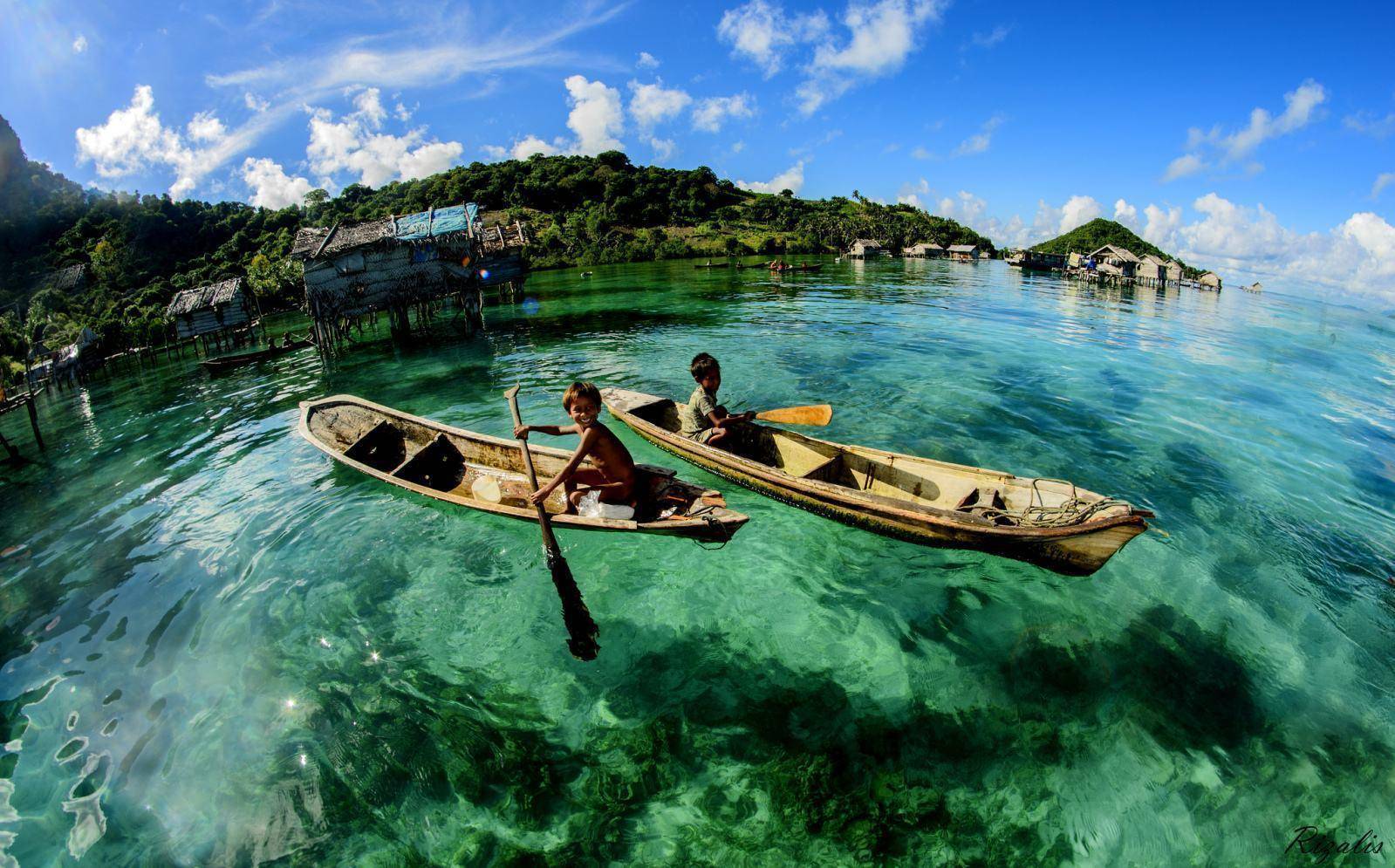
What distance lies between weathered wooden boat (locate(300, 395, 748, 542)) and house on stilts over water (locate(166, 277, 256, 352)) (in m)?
22.1

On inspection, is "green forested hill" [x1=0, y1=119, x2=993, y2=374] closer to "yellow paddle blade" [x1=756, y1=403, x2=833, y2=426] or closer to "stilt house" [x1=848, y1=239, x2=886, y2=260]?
"stilt house" [x1=848, y1=239, x2=886, y2=260]

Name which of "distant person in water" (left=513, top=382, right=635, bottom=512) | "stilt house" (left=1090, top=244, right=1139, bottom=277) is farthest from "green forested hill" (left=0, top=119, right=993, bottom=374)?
"stilt house" (left=1090, top=244, right=1139, bottom=277)

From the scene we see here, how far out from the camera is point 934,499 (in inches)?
277

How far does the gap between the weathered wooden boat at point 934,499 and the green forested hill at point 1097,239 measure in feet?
414

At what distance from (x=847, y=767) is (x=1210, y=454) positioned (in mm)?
11118

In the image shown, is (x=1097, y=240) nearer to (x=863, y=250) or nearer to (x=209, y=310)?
(x=863, y=250)

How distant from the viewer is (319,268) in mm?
20375

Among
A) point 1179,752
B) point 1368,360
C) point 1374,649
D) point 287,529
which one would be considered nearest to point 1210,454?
point 1374,649

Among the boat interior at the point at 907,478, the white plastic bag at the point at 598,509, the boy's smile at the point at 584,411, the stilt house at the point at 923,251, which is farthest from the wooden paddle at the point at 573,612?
the stilt house at the point at 923,251

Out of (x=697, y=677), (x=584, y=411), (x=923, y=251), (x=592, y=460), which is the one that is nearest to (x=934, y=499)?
(x=697, y=677)

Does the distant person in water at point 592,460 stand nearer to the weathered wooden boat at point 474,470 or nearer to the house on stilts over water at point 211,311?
the weathered wooden boat at point 474,470

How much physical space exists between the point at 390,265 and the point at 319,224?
65523 millimetres

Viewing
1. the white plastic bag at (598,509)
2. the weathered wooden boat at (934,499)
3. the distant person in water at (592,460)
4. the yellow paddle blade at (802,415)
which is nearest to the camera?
the weathered wooden boat at (934,499)

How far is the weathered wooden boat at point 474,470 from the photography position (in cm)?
614
